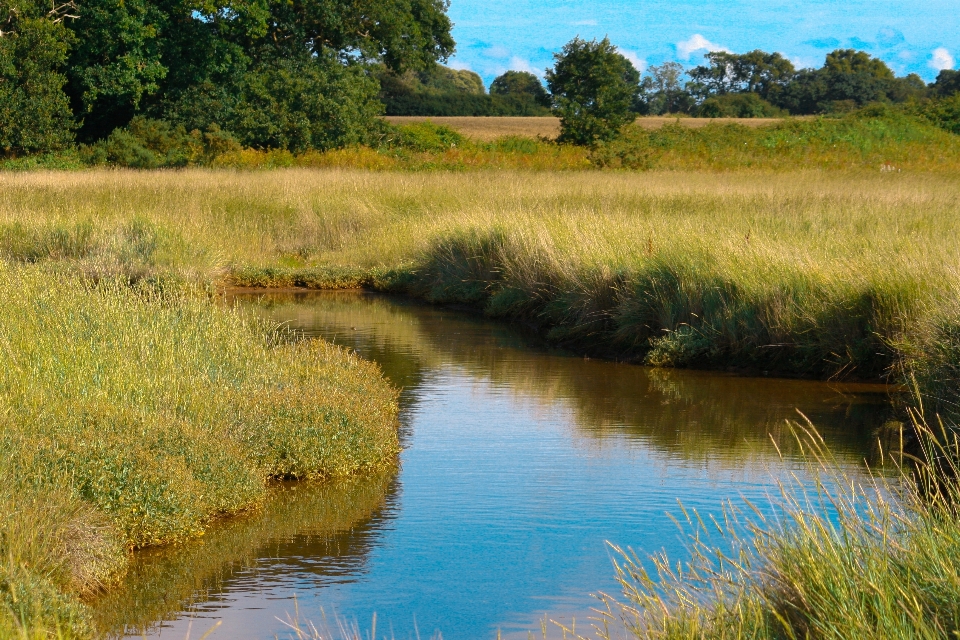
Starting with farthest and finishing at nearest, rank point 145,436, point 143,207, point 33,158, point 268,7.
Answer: point 268,7 → point 33,158 → point 143,207 → point 145,436

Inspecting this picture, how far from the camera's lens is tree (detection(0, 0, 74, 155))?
3262 cm

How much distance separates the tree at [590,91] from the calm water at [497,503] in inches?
956

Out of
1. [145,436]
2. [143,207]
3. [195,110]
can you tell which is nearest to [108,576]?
[145,436]

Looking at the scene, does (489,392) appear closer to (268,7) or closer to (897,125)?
(268,7)

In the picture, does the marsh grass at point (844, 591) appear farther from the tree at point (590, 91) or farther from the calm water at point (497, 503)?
the tree at point (590, 91)

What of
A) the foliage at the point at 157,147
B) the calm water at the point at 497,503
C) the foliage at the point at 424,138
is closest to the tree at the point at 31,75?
the foliage at the point at 157,147

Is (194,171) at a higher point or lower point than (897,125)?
lower

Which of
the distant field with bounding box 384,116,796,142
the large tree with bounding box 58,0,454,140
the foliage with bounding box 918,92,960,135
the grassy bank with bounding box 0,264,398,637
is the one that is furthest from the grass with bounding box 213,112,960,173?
the grassy bank with bounding box 0,264,398,637

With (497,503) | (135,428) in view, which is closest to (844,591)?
(497,503)

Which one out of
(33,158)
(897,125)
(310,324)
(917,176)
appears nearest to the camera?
(310,324)

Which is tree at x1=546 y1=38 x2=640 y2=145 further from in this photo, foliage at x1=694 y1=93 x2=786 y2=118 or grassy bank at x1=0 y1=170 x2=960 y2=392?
foliage at x1=694 y1=93 x2=786 y2=118

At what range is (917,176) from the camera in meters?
25.2

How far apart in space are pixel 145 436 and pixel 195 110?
2933cm

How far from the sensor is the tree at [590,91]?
35.2 meters
